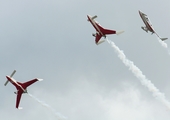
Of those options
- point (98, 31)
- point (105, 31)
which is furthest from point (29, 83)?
point (105, 31)

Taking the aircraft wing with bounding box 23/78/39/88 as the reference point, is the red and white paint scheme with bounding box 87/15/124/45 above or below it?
above

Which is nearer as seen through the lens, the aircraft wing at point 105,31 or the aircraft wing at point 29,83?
the aircraft wing at point 105,31

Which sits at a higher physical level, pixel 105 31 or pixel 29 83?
pixel 105 31

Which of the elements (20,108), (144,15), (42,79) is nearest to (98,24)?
(144,15)

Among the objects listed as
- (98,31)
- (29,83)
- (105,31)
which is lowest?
(29,83)

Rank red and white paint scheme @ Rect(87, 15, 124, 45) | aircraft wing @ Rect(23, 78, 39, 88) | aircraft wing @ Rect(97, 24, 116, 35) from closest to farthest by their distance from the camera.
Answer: aircraft wing @ Rect(97, 24, 116, 35) → red and white paint scheme @ Rect(87, 15, 124, 45) → aircraft wing @ Rect(23, 78, 39, 88)

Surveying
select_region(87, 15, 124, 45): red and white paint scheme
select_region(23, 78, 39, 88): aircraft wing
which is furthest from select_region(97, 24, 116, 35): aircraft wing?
select_region(23, 78, 39, 88): aircraft wing

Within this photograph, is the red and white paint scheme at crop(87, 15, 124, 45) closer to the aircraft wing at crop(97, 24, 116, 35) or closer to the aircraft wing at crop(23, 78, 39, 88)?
the aircraft wing at crop(97, 24, 116, 35)

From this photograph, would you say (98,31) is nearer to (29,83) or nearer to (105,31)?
(105,31)

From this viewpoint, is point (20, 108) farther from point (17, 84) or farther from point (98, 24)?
point (98, 24)

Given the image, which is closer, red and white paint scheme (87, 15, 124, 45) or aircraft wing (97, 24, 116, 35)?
aircraft wing (97, 24, 116, 35)

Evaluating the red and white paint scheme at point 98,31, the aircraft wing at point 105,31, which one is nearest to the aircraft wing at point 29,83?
the red and white paint scheme at point 98,31

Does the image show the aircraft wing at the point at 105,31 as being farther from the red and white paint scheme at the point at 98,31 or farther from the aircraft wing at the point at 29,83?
the aircraft wing at the point at 29,83

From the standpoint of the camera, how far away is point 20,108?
199 m
